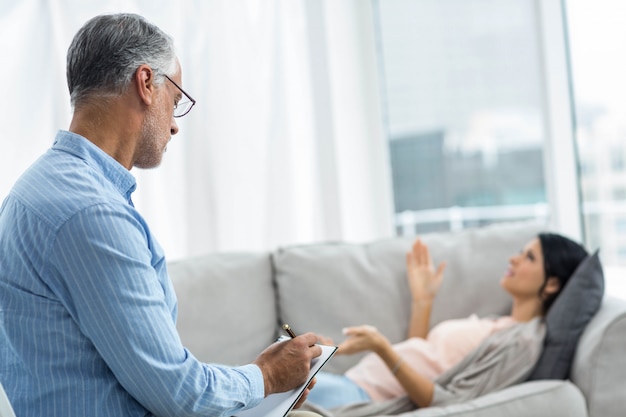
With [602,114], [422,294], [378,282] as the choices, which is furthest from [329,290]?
[602,114]

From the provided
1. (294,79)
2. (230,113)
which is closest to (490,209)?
(294,79)

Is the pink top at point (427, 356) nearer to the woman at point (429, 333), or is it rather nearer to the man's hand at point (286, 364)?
the woman at point (429, 333)

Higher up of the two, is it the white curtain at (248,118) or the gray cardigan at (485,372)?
the white curtain at (248,118)

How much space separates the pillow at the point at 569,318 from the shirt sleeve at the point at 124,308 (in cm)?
144

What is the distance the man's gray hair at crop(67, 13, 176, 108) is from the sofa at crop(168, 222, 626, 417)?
4.05 ft

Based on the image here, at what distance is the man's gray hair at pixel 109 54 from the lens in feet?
4.36

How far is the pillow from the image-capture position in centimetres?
232

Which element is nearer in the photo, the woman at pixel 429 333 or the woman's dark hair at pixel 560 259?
the woman at pixel 429 333

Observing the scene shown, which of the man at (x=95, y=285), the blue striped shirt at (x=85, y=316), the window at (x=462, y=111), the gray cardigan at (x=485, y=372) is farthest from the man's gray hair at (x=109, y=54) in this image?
the window at (x=462, y=111)

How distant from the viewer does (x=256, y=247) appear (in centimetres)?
337

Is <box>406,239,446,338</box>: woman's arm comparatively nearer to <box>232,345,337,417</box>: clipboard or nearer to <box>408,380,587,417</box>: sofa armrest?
<box>408,380,587,417</box>: sofa armrest

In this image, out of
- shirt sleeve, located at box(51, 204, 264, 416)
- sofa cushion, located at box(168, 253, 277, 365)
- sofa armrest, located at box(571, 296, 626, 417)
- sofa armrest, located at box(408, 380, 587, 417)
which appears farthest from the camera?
sofa cushion, located at box(168, 253, 277, 365)

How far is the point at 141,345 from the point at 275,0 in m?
2.59

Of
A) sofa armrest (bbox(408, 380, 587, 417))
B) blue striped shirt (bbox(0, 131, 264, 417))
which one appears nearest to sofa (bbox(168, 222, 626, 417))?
sofa armrest (bbox(408, 380, 587, 417))
